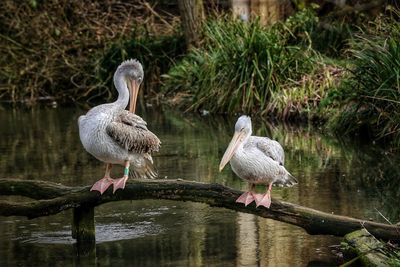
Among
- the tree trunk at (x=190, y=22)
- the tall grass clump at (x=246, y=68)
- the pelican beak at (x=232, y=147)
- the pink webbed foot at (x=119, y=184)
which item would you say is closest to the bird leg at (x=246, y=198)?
the pelican beak at (x=232, y=147)

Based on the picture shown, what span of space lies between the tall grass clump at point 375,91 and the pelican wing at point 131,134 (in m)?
6.02

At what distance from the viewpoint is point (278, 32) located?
21.0m

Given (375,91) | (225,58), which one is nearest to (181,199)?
(375,91)

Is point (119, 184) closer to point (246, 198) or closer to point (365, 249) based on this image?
point (246, 198)

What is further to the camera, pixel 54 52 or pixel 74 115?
pixel 54 52

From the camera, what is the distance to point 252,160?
9078 millimetres

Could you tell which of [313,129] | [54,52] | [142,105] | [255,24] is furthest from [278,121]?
[54,52]

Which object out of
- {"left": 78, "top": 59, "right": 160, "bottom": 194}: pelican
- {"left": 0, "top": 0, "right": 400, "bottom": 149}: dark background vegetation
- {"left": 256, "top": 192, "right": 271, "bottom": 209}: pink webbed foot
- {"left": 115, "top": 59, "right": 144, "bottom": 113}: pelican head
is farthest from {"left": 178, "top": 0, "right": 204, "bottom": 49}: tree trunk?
{"left": 256, "top": 192, "right": 271, "bottom": 209}: pink webbed foot

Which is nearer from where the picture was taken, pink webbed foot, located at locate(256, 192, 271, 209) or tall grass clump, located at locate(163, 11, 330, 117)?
pink webbed foot, located at locate(256, 192, 271, 209)

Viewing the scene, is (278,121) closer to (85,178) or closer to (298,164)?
(298,164)

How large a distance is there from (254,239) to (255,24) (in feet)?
38.0

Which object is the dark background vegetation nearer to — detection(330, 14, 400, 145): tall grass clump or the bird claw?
detection(330, 14, 400, 145): tall grass clump

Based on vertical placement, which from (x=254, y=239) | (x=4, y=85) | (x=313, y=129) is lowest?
(x=254, y=239)

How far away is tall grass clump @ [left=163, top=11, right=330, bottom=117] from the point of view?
64.5 ft
